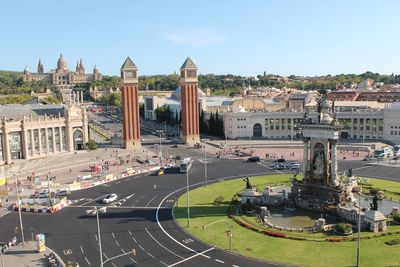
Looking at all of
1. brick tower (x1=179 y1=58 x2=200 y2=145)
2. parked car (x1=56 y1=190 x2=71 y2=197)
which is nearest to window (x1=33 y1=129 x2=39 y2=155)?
parked car (x1=56 y1=190 x2=71 y2=197)

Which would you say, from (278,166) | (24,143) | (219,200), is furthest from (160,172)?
(24,143)

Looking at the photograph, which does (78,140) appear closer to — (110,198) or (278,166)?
(110,198)

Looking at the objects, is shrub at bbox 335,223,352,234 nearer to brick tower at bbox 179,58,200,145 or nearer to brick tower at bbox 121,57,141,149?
brick tower at bbox 121,57,141,149

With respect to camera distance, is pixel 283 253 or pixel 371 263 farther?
pixel 283 253

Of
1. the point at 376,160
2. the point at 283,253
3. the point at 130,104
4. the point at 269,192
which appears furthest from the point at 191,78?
the point at 283,253

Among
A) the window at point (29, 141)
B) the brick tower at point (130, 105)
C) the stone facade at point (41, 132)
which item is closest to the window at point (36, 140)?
the stone facade at point (41, 132)

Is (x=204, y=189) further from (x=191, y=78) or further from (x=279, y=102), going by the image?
(x=279, y=102)
